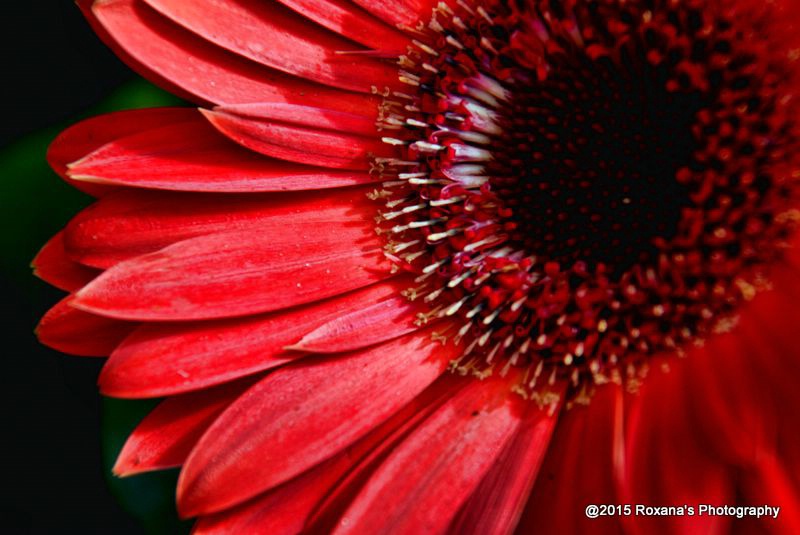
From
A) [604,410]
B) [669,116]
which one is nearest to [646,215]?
[669,116]

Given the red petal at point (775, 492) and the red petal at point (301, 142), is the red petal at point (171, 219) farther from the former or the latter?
the red petal at point (775, 492)

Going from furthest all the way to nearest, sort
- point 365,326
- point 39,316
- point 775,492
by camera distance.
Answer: point 39,316, point 365,326, point 775,492

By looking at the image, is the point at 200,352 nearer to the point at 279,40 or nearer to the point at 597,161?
the point at 279,40

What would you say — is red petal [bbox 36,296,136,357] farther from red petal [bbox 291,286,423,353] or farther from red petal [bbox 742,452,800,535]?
red petal [bbox 742,452,800,535]

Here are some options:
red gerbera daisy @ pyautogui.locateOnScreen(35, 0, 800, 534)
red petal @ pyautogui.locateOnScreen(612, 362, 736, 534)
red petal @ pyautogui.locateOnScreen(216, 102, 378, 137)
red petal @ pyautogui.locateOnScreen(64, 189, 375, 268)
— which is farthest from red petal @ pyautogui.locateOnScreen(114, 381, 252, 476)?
red petal @ pyautogui.locateOnScreen(612, 362, 736, 534)

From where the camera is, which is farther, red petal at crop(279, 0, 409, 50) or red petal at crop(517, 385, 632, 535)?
red petal at crop(279, 0, 409, 50)

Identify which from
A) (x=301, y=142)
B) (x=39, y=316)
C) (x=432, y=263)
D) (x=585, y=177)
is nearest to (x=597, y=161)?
(x=585, y=177)
